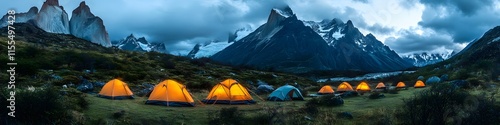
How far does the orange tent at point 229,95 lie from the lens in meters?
25.5

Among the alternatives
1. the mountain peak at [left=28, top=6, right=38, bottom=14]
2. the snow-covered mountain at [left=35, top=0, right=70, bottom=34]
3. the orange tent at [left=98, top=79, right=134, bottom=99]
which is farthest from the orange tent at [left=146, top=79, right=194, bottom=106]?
the mountain peak at [left=28, top=6, right=38, bottom=14]

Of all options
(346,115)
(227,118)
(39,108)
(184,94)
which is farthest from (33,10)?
(346,115)

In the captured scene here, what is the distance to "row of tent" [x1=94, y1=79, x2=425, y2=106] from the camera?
2291cm

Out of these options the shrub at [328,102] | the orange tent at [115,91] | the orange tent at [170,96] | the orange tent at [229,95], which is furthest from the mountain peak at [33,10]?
the shrub at [328,102]

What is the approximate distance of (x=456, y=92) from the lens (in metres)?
16.3

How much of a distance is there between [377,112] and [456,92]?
4.34m

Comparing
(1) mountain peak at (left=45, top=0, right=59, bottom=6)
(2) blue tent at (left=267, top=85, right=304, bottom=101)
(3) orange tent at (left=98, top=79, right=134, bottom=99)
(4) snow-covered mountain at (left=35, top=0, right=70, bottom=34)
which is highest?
(1) mountain peak at (left=45, top=0, right=59, bottom=6)

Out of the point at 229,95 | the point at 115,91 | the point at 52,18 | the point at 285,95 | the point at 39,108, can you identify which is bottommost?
the point at 285,95

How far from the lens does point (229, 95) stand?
25.6 m

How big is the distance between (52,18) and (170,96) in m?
176

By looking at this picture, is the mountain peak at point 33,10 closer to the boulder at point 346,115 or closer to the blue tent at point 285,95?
the blue tent at point 285,95

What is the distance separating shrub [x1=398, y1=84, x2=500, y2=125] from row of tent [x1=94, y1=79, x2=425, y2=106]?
39.9 ft

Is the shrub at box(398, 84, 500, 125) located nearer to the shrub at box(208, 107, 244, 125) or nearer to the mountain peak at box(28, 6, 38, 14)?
the shrub at box(208, 107, 244, 125)

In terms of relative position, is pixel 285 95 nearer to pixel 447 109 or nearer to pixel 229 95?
pixel 229 95
